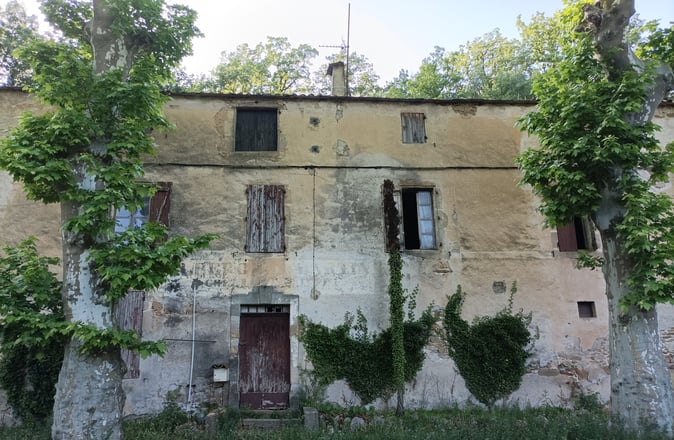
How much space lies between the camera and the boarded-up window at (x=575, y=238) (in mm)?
10203

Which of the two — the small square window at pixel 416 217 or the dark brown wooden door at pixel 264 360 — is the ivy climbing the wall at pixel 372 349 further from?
the small square window at pixel 416 217

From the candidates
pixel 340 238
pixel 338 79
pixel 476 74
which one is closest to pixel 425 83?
pixel 476 74

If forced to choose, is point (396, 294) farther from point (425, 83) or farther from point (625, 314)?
A: point (425, 83)

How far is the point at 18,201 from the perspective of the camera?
30.2 ft

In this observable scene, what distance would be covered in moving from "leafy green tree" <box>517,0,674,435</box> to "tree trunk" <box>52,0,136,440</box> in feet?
21.7

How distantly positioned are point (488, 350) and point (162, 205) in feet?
23.4

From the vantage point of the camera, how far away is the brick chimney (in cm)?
1145

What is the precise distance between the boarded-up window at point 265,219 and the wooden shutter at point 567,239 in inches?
237

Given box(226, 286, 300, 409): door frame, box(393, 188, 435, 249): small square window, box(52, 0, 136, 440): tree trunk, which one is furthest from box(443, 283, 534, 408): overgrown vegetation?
box(52, 0, 136, 440): tree trunk

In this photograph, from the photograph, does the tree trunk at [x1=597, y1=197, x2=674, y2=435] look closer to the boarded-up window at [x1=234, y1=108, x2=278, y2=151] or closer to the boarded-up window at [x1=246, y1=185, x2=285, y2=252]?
the boarded-up window at [x1=246, y1=185, x2=285, y2=252]

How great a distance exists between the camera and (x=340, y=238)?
9.75 meters

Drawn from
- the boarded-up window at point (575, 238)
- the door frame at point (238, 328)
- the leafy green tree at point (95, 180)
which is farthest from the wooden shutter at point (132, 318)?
the boarded-up window at point (575, 238)

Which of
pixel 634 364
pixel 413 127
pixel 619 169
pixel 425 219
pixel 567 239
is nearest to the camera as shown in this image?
pixel 634 364

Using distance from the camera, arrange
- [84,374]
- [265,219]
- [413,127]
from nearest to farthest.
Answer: [84,374] < [265,219] < [413,127]
